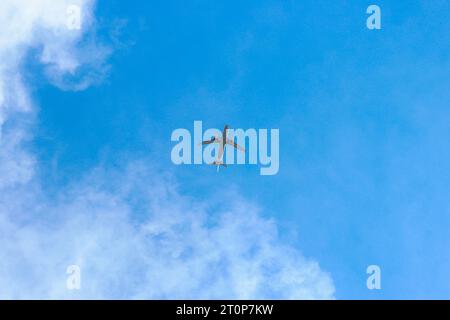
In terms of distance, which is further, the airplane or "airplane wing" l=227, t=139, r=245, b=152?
the airplane

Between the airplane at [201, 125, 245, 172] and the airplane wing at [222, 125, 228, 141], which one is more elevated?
the airplane wing at [222, 125, 228, 141]

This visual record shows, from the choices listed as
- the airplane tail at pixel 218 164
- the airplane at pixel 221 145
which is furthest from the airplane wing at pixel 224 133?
the airplane tail at pixel 218 164

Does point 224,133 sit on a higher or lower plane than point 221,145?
higher

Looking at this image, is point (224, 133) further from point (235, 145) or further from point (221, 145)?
point (235, 145)

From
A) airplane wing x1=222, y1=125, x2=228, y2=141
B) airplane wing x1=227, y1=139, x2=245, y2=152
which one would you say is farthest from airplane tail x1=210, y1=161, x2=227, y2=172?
airplane wing x1=222, y1=125, x2=228, y2=141

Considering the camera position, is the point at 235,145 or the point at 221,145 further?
the point at 221,145

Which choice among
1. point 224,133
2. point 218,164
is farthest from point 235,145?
point 224,133

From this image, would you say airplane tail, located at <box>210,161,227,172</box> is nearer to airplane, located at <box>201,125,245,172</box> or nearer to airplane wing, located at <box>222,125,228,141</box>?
airplane, located at <box>201,125,245,172</box>

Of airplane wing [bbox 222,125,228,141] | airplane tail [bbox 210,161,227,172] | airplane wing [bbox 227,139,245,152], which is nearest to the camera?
airplane wing [bbox 227,139,245,152]
